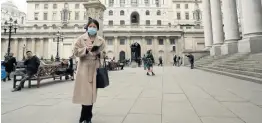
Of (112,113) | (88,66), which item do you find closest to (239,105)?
(112,113)

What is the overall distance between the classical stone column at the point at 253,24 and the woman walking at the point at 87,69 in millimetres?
12455

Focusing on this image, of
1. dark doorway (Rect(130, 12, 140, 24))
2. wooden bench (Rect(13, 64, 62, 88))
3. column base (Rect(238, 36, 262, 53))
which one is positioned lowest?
wooden bench (Rect(13, 64, 62, 88))

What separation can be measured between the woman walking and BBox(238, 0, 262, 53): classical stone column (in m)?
12.5

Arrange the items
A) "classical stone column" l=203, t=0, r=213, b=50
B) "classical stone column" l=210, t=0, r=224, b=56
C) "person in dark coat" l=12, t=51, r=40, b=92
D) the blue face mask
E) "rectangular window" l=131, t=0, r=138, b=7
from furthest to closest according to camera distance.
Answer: "rectangular window" l=131, t=0, r=138, b=7, "classical stone column" l=203, t=0, r=213, b=50, "classical stone column" l=210, t=0, r=224, b=56, "person in dark coat" l=12, t=51, r=40, b=92, the blue face mask

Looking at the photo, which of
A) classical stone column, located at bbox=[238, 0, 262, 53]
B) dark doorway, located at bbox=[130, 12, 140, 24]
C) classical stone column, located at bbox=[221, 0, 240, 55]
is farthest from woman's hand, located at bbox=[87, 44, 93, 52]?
dark doorway, located at bbox=[130, 12, 140, 24]

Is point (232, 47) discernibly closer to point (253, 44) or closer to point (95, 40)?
point (253, 44)

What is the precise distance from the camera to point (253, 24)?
38.5ft

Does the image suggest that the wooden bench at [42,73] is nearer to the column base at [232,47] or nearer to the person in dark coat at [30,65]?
the person in dark coat at [30,65]

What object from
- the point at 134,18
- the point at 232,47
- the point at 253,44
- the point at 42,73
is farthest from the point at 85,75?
the point at 134,18

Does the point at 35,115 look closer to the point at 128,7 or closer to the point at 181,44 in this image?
the point at 181,44

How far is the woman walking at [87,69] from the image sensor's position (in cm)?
295

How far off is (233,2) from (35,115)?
17.8 m

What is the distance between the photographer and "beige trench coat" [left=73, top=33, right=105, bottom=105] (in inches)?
116

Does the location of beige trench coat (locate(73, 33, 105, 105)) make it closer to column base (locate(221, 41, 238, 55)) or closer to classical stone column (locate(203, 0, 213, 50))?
column base (locate(221, 41, 238, 55))
